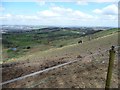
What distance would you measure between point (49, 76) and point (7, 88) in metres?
1.27

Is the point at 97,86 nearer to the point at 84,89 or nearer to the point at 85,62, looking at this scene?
the point at 84,89

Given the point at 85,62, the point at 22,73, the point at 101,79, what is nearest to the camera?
the point at 101,79

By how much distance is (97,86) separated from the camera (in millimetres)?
6496

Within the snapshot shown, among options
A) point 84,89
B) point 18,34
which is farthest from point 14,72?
point 18,34

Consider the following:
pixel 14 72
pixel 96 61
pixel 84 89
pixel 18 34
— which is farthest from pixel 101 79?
pixel 18 34

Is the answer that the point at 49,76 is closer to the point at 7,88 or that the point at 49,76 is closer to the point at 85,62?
the point at 7,88

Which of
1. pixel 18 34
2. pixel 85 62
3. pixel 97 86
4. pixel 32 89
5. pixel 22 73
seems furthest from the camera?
pixel 18 34

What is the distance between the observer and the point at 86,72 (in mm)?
7414

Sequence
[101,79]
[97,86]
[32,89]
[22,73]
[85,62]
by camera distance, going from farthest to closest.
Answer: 1. [85,62]
2. [22,73]
3. [101,79]
4. [97,86]
5. [32,89]

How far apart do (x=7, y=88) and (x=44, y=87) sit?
0.92 m

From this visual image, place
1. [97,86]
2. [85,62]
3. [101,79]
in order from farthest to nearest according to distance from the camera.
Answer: [85,62], [101,79], [97,86]

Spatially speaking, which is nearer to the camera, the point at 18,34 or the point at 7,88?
the point at 7,88

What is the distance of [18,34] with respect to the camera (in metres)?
124

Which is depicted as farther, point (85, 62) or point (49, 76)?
point (85, 62)
